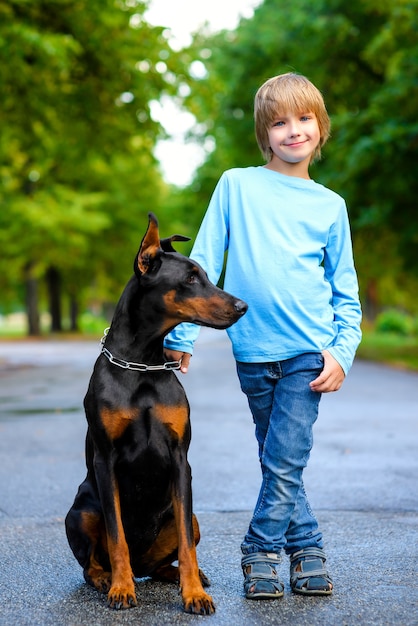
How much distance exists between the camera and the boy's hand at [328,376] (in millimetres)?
3654

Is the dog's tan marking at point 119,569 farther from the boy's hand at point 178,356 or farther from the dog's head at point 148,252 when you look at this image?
the dog's head at point 148,252

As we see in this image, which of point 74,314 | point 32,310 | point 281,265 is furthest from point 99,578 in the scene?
point 74,314

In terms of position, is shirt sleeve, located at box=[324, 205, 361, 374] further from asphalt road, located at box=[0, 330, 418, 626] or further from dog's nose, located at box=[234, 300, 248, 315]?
asphalt road, located at box=[0, 330, 418, 626]

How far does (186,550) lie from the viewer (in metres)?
3.45

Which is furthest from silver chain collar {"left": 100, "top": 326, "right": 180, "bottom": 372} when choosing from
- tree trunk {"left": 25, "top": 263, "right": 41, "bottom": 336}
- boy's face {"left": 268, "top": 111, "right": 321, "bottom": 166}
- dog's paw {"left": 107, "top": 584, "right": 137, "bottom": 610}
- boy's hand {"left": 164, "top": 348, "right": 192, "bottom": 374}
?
tree trunk {"left": 25, "top": 263, "right": 41, "bottom": 336}

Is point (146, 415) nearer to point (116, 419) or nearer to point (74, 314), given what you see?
point (116, 419)

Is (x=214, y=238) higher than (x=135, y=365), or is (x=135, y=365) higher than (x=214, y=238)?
(x=214, y=238)

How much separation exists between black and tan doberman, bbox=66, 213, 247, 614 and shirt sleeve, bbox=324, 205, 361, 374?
0.62 meters

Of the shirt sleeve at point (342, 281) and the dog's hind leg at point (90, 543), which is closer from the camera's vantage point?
the dog's hind leg at point (90, 543)

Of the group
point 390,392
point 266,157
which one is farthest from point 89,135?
point 266,157

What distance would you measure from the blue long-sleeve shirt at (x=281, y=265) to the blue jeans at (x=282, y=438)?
0.23 ft

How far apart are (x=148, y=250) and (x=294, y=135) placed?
843 millimetres

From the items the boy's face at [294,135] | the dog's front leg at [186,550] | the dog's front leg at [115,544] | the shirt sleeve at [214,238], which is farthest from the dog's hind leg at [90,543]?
the boy's face at [294,135]

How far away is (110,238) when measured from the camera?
Answer: 41.2m
